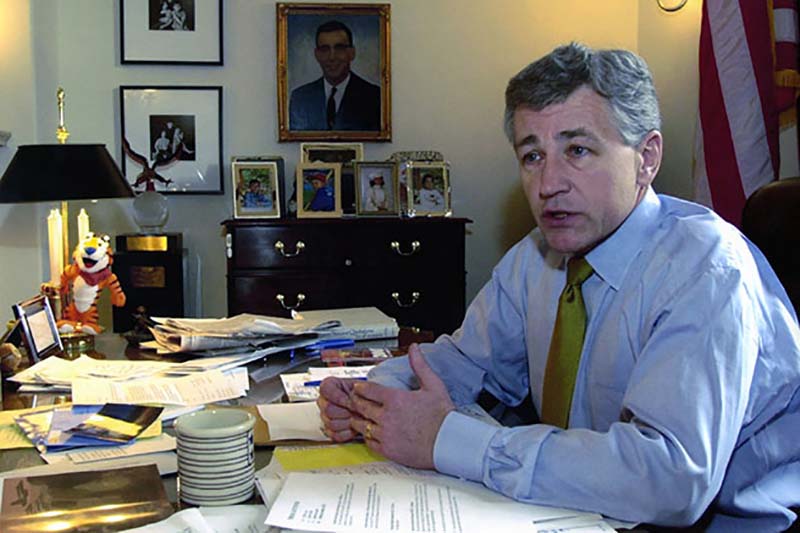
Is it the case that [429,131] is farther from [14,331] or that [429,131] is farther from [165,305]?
[14,331]

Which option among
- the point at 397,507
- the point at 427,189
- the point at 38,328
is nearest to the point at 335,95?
the point at 427,189

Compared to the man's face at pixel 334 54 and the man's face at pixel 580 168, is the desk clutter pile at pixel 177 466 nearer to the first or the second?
the man's face at pixel 580 168

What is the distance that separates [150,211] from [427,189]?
4.13ft

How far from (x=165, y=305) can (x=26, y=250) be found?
2.00 ft

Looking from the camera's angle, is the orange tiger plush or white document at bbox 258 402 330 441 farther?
the orange tiger plush

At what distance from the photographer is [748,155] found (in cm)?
252

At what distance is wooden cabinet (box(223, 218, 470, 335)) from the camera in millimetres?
3169

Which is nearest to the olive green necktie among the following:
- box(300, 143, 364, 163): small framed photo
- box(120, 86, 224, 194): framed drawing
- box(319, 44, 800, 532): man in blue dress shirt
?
box(319, 44, 800, 532): man in blue dress shirt

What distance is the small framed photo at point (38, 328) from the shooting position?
5.44ft

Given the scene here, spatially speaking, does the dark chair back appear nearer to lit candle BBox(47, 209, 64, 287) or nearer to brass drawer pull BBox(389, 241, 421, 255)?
lit candle BBox(47, 209, 64, 287)

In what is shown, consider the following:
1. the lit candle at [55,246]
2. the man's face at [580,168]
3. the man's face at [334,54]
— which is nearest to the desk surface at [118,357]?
the lit candle at [55,246]

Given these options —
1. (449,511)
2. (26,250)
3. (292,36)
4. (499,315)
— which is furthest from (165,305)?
(449,511)

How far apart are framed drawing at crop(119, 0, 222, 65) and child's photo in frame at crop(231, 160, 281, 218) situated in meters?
0.63

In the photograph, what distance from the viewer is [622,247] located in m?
1.25
